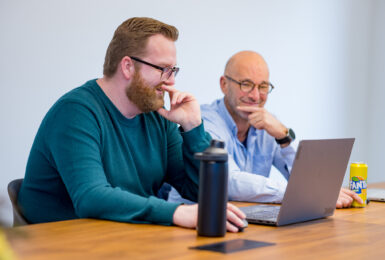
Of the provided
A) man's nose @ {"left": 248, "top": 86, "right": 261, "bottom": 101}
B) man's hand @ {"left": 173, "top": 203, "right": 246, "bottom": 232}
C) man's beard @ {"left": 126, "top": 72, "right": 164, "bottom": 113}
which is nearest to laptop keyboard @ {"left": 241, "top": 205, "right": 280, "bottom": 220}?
man's hand @ {"left": 173, "top": 203, "right": 246, "bottom": 232}

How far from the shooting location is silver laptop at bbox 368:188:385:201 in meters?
2.07

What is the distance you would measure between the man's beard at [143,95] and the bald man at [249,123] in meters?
0.54

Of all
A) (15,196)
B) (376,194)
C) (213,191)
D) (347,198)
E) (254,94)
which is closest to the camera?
(213,191)

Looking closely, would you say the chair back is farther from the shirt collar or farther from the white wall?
the shirt collar

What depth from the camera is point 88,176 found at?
1.42 metres

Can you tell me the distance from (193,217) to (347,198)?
0.78m

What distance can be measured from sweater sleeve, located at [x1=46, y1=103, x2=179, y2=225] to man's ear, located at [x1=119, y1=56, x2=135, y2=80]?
0.28 metres

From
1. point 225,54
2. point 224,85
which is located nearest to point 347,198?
point 224,85

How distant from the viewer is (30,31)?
8.42 ft

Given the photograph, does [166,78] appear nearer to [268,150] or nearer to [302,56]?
[268,150]

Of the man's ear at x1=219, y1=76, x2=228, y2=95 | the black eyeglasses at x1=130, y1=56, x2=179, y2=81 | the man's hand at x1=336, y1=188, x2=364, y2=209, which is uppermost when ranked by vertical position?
the black eyeglasses at x1=130, y1=56, x2=179, y2=81

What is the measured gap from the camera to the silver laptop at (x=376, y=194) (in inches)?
81.4

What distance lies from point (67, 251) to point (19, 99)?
1700 mm

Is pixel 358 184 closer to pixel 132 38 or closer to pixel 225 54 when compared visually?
pixel 132 38
